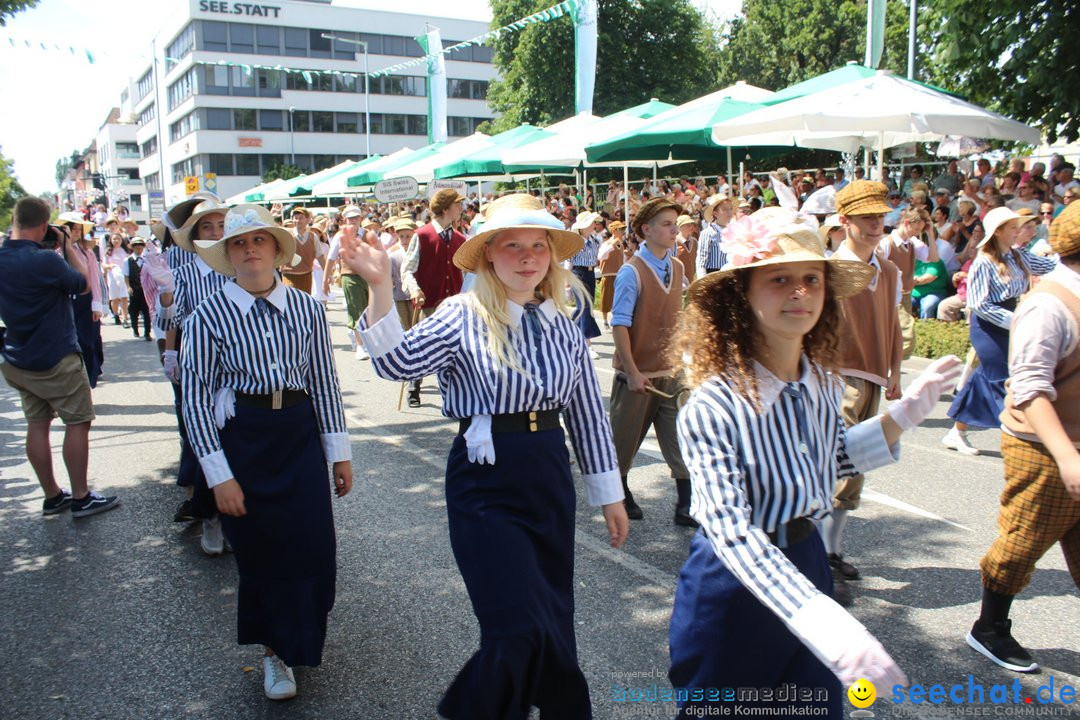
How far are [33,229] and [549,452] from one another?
4466mm

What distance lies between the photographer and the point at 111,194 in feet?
287

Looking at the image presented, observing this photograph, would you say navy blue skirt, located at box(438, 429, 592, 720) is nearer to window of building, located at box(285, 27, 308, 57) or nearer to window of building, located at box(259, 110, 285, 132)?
window of building, located at box(285, 27, 308, 57)

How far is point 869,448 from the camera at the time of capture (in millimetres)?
2477

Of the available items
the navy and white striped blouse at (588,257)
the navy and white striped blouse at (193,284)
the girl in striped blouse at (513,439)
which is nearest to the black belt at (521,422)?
the girl in striped blouse at (513,439)

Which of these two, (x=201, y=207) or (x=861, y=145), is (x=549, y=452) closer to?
(x=201, y=207)

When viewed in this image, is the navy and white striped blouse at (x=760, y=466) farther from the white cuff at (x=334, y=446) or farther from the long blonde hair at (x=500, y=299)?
the white cuff at (x=334, y=446)

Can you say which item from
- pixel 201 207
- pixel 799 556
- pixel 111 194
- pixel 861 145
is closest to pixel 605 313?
pixel 861 145

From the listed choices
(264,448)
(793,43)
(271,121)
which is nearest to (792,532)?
(264,448)

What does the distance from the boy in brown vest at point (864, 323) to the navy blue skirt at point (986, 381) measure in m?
1.90

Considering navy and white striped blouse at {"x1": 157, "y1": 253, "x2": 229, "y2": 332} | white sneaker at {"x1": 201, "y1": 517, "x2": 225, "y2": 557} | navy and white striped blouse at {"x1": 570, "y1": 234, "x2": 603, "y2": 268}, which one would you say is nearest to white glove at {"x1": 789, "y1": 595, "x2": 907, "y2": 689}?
navy and white striped blouse at {"x1": 157, "y1": 253, "x2": 229, "y2": 332}

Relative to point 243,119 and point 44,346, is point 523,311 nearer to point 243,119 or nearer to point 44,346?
point 44,346

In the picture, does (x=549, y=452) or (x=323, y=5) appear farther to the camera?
(x=323, y=5)

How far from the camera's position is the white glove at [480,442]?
2.81 m

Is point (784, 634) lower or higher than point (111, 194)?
lower
